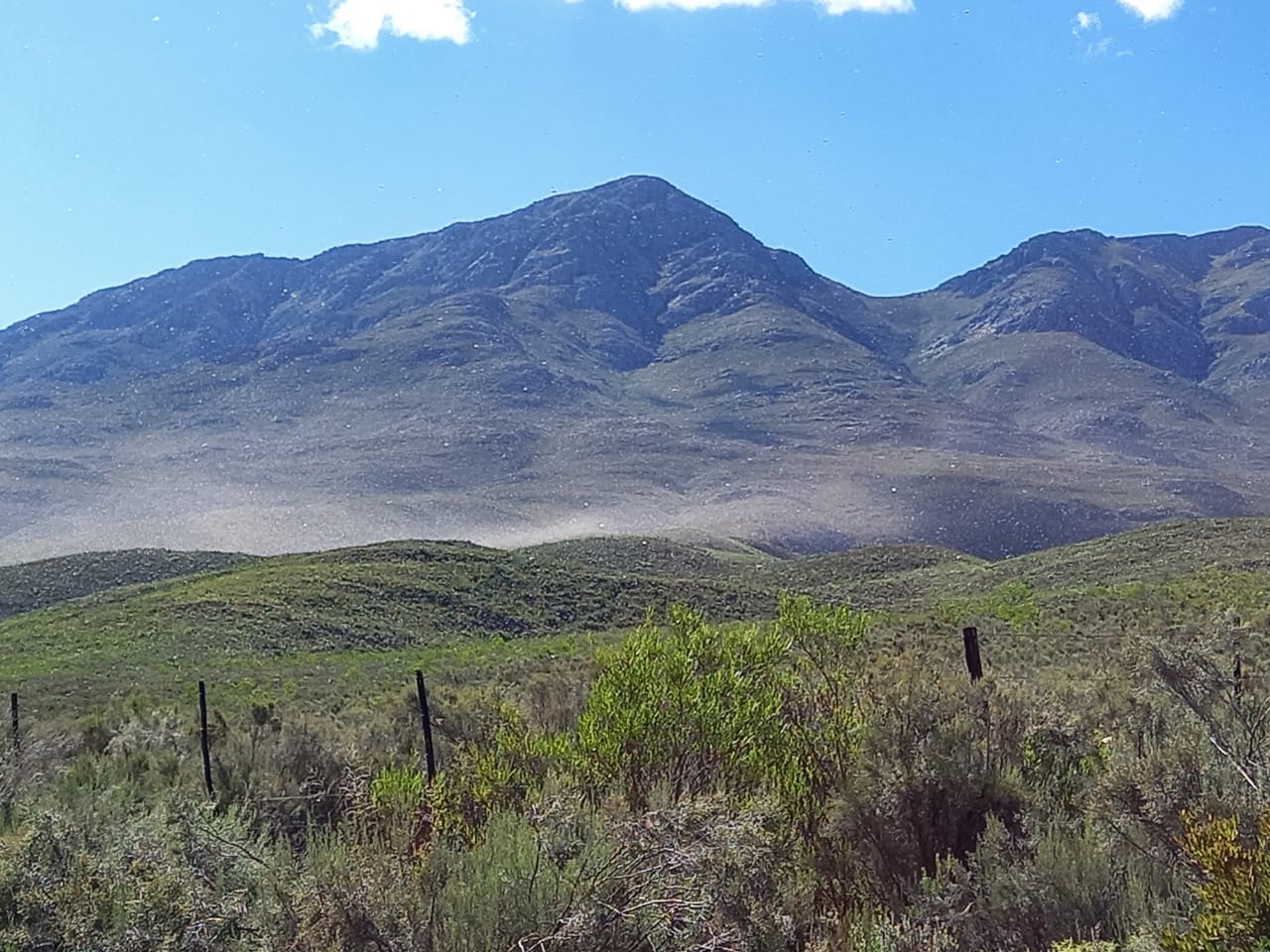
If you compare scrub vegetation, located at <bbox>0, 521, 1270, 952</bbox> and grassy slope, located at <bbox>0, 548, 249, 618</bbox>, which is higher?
grassy slope, located at <bbox>0, 548, 249, 618</bbox>

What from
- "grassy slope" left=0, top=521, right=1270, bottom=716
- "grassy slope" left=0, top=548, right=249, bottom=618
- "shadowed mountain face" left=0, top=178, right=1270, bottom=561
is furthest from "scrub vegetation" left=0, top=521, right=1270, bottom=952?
"shadowed mountain face" left=0, top=178, right=1270, bottom=561

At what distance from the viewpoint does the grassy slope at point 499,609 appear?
26.0 metres

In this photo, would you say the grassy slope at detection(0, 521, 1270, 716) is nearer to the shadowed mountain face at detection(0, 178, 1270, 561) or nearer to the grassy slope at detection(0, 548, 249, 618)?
the grassy slope at detection(0, 548, 249, 618)

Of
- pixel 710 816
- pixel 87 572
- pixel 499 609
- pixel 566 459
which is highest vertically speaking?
pixel 566 459

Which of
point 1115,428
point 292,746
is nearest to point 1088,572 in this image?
point 292,746

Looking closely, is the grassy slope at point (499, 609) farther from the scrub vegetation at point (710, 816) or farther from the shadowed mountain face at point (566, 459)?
the shadowed mountain face at point (566, 459)

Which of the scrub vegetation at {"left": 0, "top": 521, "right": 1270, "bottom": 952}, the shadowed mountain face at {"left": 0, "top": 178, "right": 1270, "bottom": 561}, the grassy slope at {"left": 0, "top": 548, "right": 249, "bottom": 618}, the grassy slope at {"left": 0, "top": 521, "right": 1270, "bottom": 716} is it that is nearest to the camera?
the scrub vegetation at {"left": 0, "top": 521, "right": 1270, "bottom": 952}

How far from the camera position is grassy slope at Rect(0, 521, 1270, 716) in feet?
85.4

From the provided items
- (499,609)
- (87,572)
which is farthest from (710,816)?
(87,572)

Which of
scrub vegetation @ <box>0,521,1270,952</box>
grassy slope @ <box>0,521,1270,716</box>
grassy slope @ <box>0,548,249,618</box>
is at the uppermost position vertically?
grassy slope @ <box>0,548,249,618</box>

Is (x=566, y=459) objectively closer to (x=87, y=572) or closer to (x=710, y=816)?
(x=87, y=572)

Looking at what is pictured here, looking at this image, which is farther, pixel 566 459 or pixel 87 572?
pixel 566 459

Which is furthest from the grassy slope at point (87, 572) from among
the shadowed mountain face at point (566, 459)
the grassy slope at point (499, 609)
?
the shadowed mountain face at point (566, 459)

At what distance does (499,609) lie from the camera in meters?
48.1
